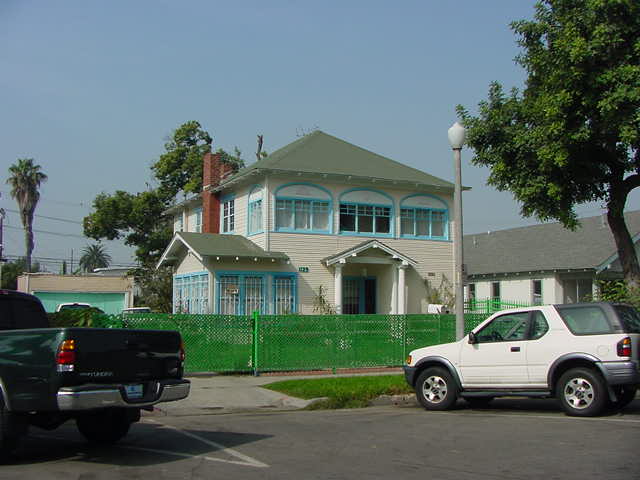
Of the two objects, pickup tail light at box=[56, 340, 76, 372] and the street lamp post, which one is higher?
the street lamp post

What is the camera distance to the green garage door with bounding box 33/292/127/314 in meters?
48.8

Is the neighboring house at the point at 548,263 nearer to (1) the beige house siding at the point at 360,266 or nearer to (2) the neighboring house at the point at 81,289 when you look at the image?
(1) the beige house siding at the point at 360,266

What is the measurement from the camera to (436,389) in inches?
508

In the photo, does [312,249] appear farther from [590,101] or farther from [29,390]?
[29,390]

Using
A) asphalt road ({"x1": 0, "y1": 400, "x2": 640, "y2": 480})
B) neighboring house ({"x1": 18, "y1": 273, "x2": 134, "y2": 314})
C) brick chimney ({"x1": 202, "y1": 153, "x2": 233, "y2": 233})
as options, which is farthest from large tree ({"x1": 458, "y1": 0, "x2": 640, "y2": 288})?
neighboring house ({"x1": 18, "y1": 273, "x2": 134, "y2": 314})

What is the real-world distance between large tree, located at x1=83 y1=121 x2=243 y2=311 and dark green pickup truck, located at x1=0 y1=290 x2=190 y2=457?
29.4 m

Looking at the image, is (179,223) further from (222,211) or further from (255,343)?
(255,343)

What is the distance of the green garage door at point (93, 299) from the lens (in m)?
48.8

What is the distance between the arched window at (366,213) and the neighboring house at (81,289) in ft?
80.8

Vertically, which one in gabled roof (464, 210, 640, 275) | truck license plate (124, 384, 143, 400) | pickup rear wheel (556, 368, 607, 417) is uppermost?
gabled roof (464, 210, 640, 275)

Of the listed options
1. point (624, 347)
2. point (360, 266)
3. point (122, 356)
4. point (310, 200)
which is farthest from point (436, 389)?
point (360, 266)

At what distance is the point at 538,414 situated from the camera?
39.5 ft

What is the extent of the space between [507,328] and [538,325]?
21.7 inches

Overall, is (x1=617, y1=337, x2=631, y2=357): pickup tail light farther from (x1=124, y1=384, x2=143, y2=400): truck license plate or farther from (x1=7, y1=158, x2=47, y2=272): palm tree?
(x1=7, y1=158, x2=47, y2=272): palm tree
